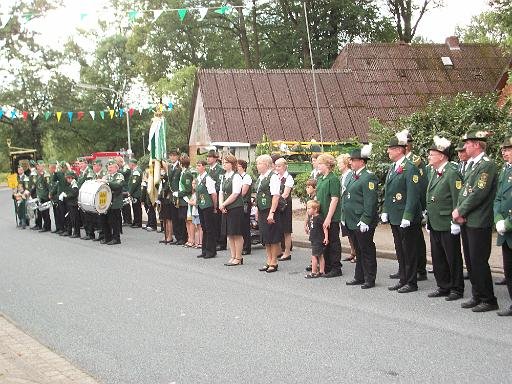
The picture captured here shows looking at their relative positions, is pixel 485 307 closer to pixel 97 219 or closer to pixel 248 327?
pixel 248 327

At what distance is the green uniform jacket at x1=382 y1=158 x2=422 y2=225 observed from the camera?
29.7ft

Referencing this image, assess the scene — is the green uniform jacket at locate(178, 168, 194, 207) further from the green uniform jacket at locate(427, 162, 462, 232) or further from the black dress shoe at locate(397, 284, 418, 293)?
the green uniform jacket at locate(427, 162, 462, 232)

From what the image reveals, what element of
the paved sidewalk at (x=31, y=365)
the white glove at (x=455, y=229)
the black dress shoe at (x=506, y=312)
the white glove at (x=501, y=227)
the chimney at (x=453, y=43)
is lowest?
the black dress shoe at (x=506, y=312)

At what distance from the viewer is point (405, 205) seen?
918 cm

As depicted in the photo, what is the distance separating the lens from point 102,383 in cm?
579

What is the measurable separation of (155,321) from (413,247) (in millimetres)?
3361

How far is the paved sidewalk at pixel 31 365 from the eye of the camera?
5.75m

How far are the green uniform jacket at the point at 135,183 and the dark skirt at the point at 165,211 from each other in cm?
386

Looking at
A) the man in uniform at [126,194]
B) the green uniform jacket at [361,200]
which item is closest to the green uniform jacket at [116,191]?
the man in uniform at [126,194]

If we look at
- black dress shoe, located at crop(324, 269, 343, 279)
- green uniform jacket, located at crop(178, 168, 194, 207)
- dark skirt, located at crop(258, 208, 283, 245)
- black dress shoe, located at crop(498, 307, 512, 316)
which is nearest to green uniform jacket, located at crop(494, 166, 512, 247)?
black dress shoe, located at crop(498, 307, 512, 316)

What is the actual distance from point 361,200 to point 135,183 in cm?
1118

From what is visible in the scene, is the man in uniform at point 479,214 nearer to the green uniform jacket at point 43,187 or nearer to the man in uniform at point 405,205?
the man in uniform at point 405,205

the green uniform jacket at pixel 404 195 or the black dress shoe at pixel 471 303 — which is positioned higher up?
the green uniform jacket at pixel 404 195

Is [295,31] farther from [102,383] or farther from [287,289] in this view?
[102,383]
